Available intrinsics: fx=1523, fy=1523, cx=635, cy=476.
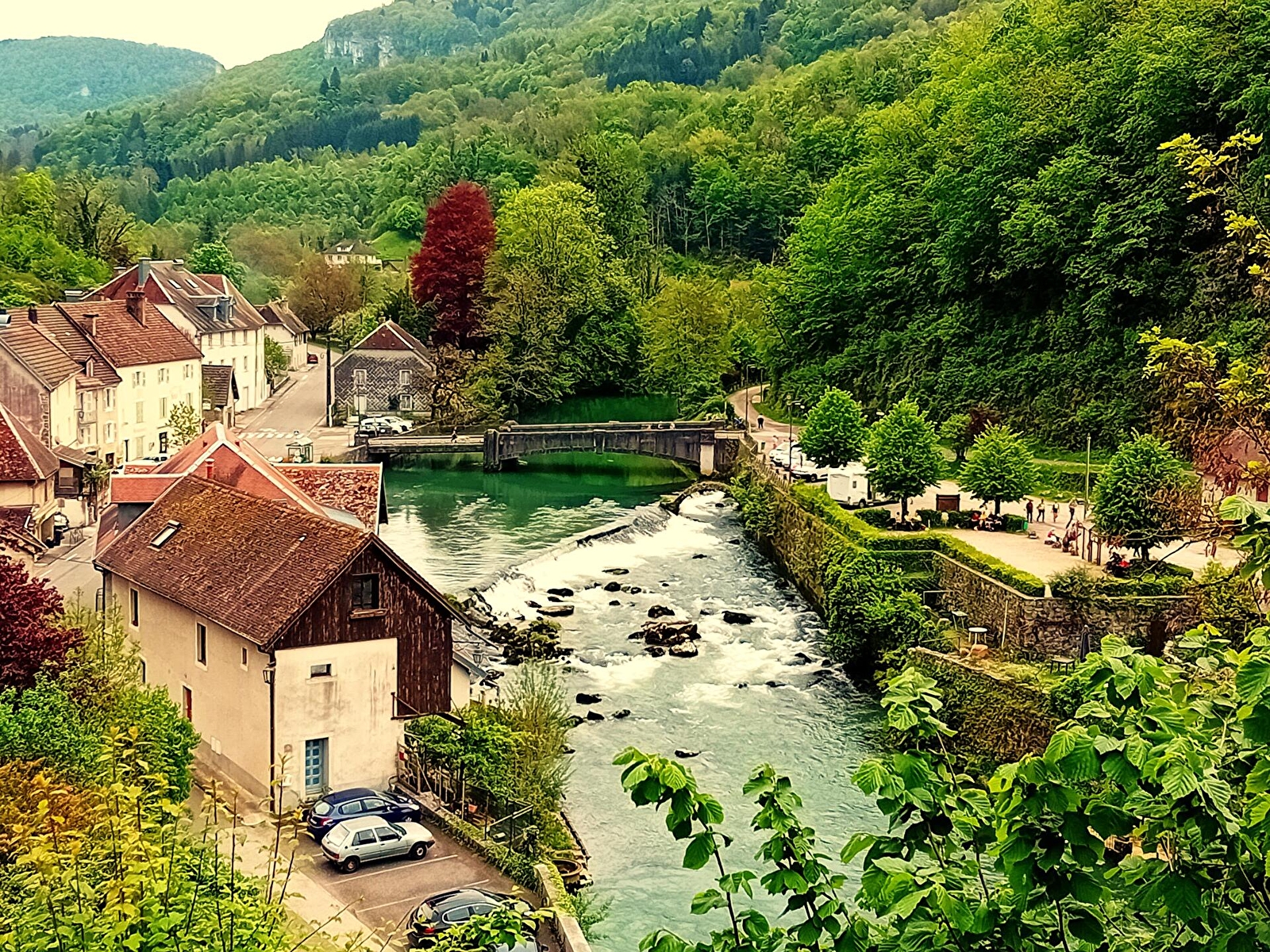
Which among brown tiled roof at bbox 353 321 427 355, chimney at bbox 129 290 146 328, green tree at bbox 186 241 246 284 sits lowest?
brown tiled roof at bbox 353 321 427 355

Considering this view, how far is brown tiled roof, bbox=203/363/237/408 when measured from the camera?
2653 inches

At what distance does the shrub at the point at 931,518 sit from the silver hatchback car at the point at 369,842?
24.2 metres

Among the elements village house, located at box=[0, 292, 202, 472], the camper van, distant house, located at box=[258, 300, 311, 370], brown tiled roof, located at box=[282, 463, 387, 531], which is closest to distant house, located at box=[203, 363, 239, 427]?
village house, located at box=[0, 292, 202, 472]

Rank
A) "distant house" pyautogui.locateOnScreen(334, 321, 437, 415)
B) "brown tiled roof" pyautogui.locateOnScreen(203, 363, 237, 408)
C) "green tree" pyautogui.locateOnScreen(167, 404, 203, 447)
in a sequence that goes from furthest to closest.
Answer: "distant house" pyautogui.locateOnScreen(334, 321, 437, 415)
"brown tiled roof" pyautogui.locateOnScreen(203, 363, 237, 408)
"green tree" pyautogui.locateOnScreen(167, 404, 203, 447)

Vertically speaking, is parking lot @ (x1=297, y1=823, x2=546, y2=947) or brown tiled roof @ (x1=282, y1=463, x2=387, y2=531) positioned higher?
brown tiled roof @ (x1=282, y1=463, x2=387, y2=531)

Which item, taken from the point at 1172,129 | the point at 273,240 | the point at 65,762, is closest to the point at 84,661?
the point at 65,762

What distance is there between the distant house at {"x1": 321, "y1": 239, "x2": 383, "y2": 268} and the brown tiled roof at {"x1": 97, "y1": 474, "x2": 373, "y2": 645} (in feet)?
312

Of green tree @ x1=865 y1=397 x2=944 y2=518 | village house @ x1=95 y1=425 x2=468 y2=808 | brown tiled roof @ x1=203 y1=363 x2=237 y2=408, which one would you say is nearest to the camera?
village house @ x1=95 y1=425 x2=468 y2=808

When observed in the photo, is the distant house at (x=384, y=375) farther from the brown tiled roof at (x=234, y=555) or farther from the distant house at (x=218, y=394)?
the brown tiled roof at (x=234, y=555)

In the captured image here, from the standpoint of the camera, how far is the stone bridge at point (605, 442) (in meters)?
63.3

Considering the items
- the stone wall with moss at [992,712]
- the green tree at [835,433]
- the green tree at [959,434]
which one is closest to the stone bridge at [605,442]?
the green tree at [959,434]

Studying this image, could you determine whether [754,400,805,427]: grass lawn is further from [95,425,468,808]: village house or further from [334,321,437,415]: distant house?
[95,425,468,808]: village house

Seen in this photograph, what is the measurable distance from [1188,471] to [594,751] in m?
19.0

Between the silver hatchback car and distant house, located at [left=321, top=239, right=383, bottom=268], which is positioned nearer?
the silver hatchback car
